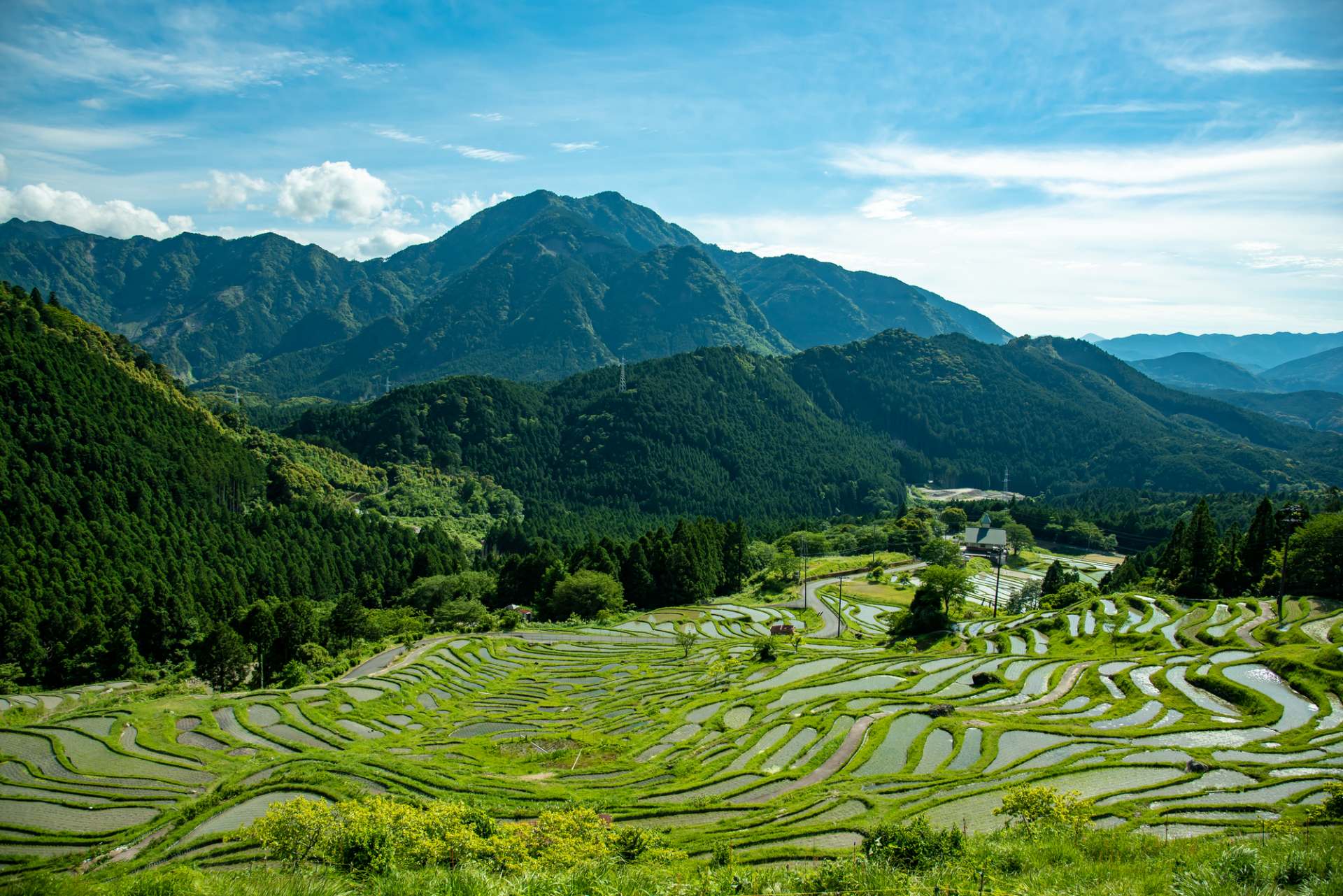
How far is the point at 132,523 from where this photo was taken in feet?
370

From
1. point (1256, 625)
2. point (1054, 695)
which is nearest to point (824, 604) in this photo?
point (1256, 625)

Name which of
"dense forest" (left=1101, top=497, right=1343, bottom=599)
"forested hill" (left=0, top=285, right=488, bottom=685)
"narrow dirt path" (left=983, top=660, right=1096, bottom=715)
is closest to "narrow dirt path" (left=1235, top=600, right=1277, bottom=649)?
"dense forest" (left=1101, top=497, right=1343, bottom=599)

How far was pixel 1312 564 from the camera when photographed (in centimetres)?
7862

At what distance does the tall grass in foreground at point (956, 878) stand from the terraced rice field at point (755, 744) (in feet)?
29.1

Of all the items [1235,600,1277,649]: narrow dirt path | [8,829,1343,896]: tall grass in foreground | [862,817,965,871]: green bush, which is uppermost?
[8,829,1343,896]: tall grass in foreground

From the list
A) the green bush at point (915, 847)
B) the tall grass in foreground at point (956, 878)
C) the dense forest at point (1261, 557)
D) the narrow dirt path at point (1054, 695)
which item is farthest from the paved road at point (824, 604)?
the tall grass in foreground at point (956, 878)

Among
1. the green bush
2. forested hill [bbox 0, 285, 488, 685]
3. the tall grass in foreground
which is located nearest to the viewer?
the tall grass in foreground

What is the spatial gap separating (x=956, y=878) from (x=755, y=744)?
2916cm

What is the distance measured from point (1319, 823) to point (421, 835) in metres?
32.1

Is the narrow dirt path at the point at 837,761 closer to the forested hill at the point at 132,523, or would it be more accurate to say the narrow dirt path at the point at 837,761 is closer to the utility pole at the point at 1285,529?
the utility pole at the point at 1285,529

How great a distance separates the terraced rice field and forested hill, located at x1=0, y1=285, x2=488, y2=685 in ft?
68.0

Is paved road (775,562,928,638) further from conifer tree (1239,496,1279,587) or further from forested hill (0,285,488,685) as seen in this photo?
forested hill (0,285,488,685)

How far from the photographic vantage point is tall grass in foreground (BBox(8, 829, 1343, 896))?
15.9 m

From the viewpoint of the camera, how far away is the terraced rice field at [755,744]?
33781 mm
